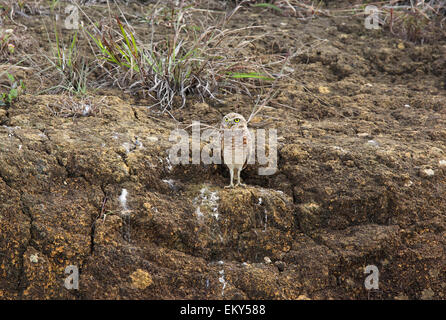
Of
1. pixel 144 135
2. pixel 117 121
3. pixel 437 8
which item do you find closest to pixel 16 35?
pixel 117 121

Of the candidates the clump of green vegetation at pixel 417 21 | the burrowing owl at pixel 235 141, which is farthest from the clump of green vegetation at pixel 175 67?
the clump of green vegetation at pixel 417 21

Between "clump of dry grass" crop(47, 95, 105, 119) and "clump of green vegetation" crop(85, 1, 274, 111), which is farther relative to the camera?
"clump of green vegetation" crop(85, 1, 274, 111)

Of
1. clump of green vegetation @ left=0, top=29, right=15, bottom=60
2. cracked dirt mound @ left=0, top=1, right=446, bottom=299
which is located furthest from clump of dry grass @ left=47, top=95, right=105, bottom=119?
clump of green vegetation @ left=0, top=29, right=15, bottom=60

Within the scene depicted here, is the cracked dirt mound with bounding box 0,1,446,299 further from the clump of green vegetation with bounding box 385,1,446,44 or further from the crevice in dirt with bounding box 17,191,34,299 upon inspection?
→ the clump of green vegetation with bounding box 385,1,446,44

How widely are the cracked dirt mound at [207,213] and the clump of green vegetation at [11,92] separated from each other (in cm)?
7

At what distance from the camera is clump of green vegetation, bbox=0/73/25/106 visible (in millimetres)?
3035

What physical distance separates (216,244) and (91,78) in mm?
1828

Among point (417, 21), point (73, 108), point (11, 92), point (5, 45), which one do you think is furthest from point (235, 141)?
point (417, 21)

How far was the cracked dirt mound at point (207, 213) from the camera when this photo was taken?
2273 mm

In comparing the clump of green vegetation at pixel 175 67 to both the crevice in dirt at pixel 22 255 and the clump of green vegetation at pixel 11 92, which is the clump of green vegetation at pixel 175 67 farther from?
the crevice in dirt at pixel 22 255

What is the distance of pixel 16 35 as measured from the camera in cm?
389

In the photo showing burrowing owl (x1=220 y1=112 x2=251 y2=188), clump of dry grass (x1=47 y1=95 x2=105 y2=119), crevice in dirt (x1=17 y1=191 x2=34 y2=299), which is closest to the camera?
crevice in dirt (x1=17 y1=191 x2=34 y2=299)

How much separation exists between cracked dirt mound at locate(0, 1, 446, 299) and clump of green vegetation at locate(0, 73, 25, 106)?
70mm

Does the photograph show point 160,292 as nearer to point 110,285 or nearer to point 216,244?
point 110,285
